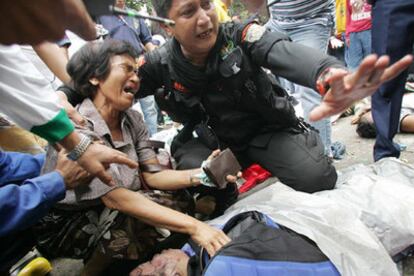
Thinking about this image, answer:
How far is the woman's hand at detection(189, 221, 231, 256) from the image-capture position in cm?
150

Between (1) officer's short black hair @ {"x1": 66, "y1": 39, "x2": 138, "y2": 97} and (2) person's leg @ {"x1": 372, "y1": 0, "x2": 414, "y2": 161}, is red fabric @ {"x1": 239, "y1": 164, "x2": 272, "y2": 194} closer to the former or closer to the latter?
(2) person's leg @ {"x1": 372, "y1": 0, "x2": 414, "y2": 161}

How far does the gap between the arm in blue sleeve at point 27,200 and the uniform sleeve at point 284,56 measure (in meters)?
1.15

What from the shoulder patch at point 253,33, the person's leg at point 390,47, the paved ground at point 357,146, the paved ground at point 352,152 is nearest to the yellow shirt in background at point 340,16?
the paved ground at point 352,152

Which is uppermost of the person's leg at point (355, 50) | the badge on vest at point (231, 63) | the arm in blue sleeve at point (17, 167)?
the badge on vest at point (231, 63)

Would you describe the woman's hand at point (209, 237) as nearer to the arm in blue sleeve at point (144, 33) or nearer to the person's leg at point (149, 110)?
the person's leg at point (149, 110)

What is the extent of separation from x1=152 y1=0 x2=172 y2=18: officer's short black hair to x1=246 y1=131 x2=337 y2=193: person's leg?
97 cm

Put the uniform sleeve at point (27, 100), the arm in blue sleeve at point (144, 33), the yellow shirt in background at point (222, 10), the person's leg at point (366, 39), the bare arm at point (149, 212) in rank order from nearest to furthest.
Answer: the uniform sleeve at point (27, 100) < the bare arm at point (149, 212) < the yellow shirt in background at point (222, 10) < the arm in blue sleeve at point (144, 33) < the person's leg at point (366, 39)

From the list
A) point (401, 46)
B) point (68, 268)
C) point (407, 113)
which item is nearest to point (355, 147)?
point (407, 113)

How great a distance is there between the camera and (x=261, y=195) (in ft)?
6.58

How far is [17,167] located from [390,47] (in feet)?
7.42

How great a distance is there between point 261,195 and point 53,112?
1.19 m

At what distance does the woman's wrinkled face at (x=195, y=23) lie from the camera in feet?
6.32

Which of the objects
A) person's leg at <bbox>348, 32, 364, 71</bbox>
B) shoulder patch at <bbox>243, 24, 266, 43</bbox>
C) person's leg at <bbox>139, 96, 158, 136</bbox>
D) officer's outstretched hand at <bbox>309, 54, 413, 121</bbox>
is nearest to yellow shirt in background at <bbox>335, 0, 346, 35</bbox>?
person's leg at <bbox>348, 32, 364, 71</bbox>

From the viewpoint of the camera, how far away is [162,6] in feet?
6.51
